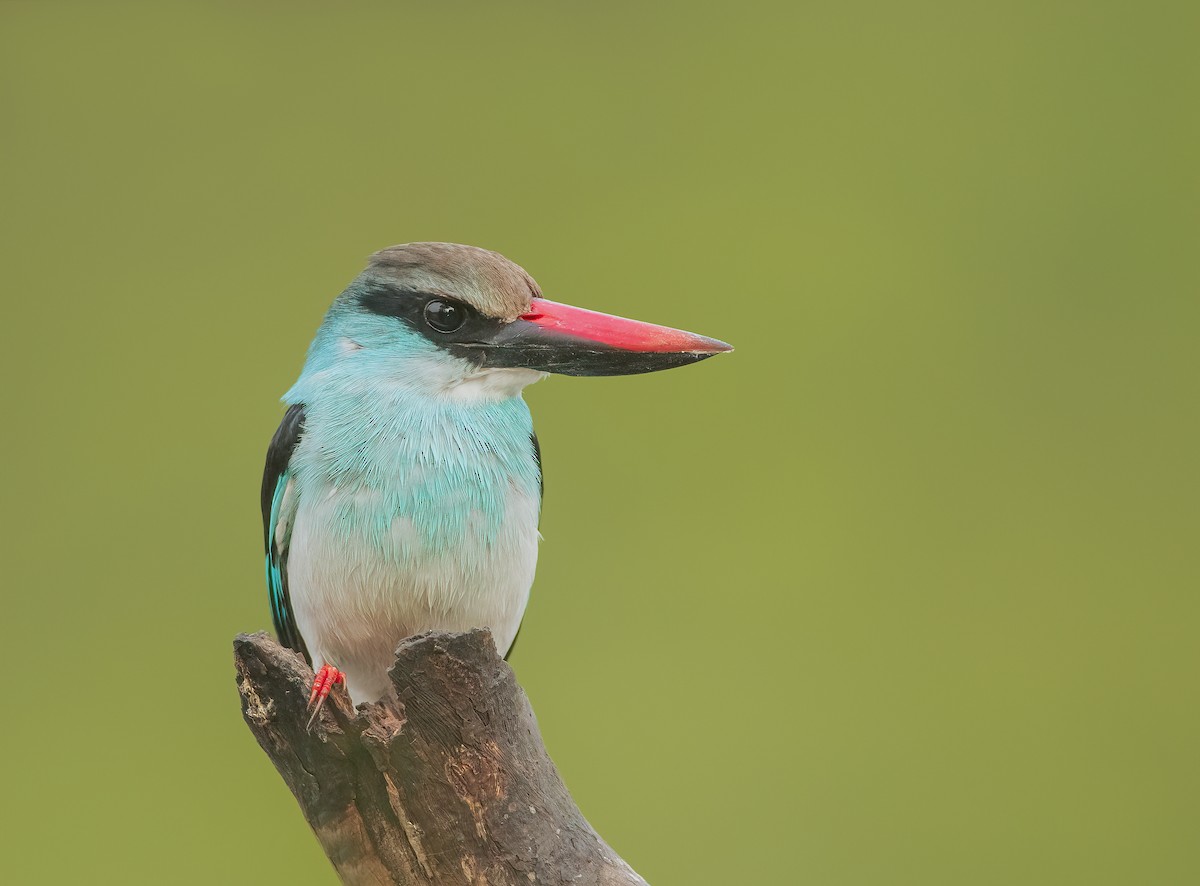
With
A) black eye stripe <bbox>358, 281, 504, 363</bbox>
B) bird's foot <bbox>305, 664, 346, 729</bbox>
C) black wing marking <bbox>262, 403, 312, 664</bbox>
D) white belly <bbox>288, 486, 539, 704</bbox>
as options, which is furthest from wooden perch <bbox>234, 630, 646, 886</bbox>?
black eye stripe <bbox>358, 281, 504, 363</bbox>

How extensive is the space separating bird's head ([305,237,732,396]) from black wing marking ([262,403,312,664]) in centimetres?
16

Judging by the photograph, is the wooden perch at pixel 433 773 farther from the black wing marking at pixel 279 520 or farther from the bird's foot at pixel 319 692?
the black wing marking at pixel 279 520

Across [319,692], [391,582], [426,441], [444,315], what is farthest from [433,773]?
[444,315]

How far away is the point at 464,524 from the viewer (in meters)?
2.16

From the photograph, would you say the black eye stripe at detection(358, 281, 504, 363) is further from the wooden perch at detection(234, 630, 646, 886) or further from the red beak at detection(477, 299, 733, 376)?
the wooden perch at detection(234, 630, 646, 886)

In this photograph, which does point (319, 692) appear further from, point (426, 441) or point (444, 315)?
point (444, 315)

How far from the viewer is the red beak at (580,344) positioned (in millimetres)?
2182

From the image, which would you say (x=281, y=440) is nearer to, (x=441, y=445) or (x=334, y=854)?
(x=441, y=445)

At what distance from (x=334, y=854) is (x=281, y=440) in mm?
737

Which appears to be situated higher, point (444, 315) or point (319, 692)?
point (444, 315)

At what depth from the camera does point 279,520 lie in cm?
232

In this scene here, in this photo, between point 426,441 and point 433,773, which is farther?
point 426,441

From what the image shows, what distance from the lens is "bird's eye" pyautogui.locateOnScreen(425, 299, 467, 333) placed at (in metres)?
2.20

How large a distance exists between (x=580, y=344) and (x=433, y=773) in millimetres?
756
